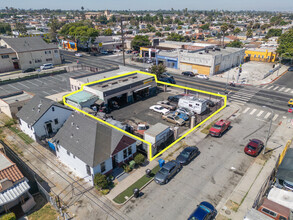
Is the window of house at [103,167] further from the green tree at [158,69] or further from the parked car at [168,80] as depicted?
the green tree at [158,69]

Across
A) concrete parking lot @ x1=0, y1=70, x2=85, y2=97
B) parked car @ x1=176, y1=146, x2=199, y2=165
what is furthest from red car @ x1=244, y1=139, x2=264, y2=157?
concrete parking lot @ x1=0, y1=70, x2=85, y2=97

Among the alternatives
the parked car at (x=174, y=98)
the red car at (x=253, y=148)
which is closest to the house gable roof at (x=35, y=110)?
the parked car at (x=174, y=98)

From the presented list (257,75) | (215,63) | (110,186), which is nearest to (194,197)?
(110,186)

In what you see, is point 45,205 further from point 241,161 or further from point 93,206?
point 241,161

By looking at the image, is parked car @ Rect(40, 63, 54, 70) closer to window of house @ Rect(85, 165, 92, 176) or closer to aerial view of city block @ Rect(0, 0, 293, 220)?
aerial view of city block @ Rect(0, 0, 293, 220)

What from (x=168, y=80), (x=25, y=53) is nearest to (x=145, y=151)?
(x=168, y=80)

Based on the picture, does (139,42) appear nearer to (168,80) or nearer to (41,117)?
(168,80)
